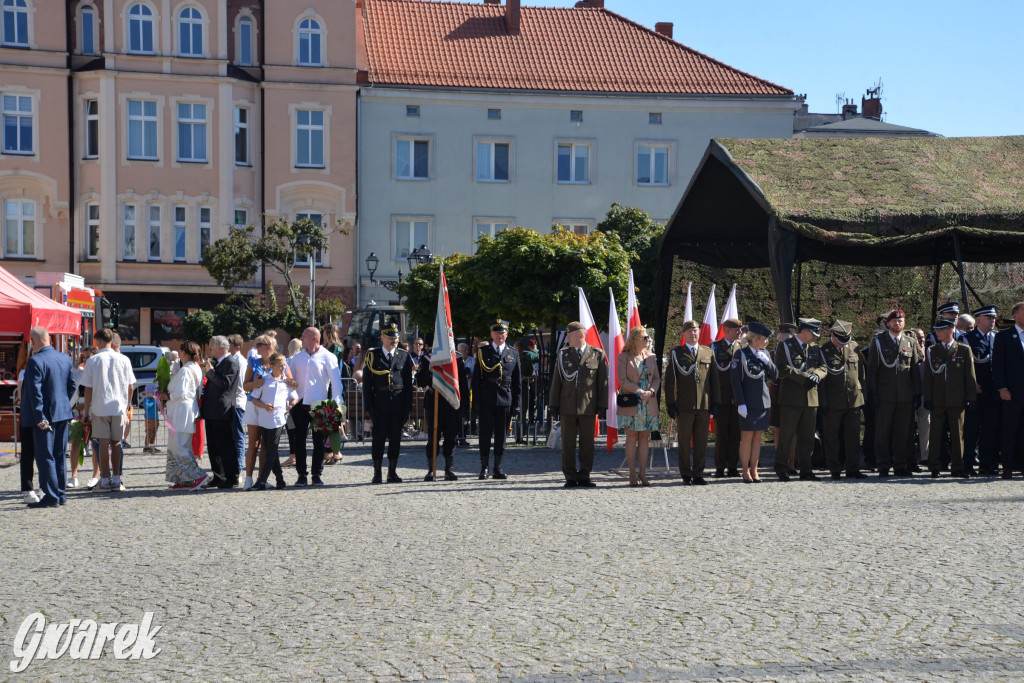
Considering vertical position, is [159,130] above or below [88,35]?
below

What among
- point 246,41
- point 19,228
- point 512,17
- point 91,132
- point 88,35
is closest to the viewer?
point 88,35

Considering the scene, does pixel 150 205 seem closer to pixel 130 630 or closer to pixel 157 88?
pixel 157 88

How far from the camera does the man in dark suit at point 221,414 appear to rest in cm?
1312

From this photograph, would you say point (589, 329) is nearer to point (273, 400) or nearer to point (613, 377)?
point (613, 377)

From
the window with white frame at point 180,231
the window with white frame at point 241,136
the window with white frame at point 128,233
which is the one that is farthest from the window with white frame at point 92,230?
the window with white frame at point 241,136

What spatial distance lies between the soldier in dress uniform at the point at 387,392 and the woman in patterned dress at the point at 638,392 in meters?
2.44

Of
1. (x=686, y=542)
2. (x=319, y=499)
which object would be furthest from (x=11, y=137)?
(x=686, y=542)

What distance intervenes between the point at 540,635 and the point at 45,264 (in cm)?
3879

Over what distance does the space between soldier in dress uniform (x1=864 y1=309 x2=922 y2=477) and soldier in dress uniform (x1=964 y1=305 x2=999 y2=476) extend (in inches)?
25.5

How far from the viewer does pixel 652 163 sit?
44.8 meters

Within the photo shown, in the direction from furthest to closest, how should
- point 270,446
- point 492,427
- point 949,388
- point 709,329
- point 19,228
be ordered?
point 19,228 → point 709,329 → point 492,427 → point 949,388 → point 270,446

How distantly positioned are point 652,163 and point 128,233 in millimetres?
18833

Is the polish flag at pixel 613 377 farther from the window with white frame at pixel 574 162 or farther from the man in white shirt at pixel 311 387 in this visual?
the window with white frame at pixel 574 162

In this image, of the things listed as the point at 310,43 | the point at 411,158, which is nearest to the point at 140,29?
the point at 310,43
